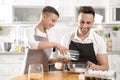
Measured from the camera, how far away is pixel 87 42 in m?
2.72

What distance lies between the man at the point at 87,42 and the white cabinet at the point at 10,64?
1.96m

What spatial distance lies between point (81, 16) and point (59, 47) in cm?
54

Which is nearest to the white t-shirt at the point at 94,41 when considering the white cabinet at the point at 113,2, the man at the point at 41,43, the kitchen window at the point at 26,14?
the man at the point at 41,43

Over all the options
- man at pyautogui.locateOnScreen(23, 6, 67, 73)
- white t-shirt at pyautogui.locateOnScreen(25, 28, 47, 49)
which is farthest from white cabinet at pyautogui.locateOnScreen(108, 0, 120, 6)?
white t-shirt at pyautogui.locateOnScreen(25, 28, 47, 49)

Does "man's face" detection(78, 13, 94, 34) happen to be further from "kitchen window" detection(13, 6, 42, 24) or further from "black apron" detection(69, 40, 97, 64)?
"kitchen window" detection(13, 6, 42, 24)

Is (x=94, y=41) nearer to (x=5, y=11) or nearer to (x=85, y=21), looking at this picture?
(x=85, y=21)

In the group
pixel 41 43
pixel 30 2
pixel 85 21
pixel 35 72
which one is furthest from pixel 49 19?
pixel 30 2

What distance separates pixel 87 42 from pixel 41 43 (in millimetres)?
596

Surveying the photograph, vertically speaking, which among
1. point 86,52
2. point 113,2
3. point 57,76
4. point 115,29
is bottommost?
point 57,76

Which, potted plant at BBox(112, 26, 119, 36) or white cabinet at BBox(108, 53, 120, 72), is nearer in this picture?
white cabinet at BBox(108, 53, 120, 72)

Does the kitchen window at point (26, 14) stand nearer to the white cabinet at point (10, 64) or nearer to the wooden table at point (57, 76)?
the white cabinet at point (10, 64)

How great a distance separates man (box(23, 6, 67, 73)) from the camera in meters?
2.32

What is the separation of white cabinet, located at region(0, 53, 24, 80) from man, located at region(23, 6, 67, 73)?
7.19 ft

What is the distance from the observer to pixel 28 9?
5.07m
